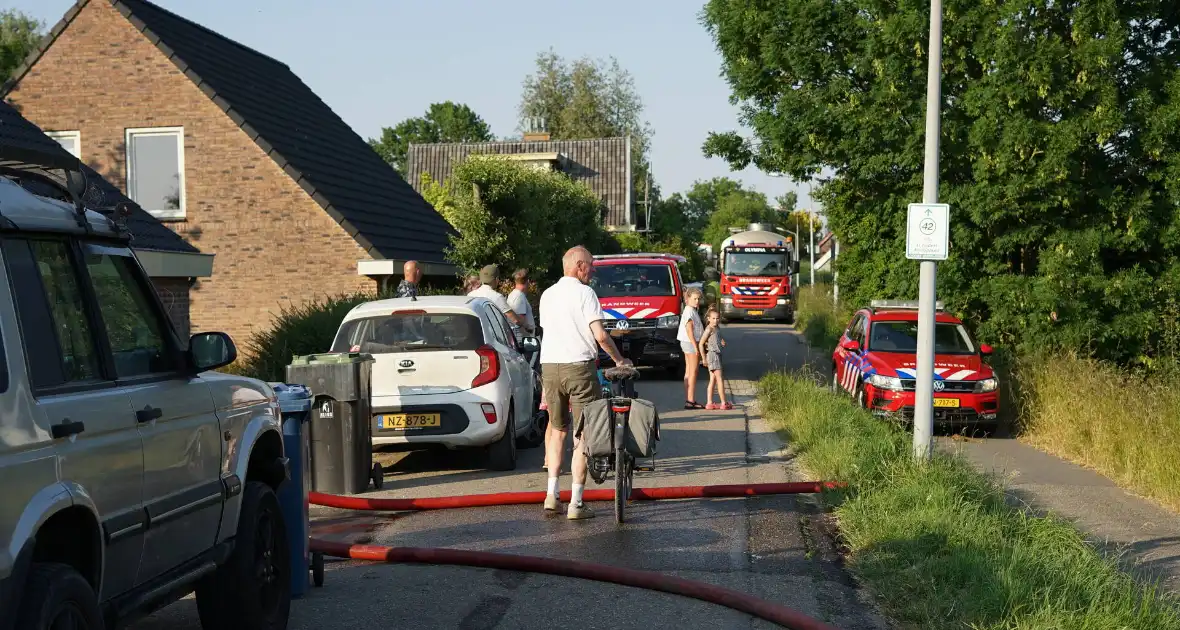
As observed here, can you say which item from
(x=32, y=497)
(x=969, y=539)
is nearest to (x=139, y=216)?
(x=969, y=539)

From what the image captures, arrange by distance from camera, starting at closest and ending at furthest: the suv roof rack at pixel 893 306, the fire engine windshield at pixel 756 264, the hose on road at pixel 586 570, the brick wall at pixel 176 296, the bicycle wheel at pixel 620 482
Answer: the hose on road at pixel 586 570
the bicycle wheel at pixel 620 482
the brick wall at pixel 176 296
the suv roof rack at pixel 893 306
the fire engine windshield at pixel 756 264

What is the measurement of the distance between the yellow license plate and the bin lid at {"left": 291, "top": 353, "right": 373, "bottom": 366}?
1.05m

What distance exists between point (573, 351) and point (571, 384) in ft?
0.81

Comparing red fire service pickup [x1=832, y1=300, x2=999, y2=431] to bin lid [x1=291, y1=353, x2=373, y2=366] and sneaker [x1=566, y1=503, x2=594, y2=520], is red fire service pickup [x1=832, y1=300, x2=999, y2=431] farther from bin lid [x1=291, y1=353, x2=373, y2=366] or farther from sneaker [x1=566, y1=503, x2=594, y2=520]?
bin lid [x1=291, y1=353, x2=373, y2=366]

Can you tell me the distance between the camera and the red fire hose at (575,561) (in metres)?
6.80

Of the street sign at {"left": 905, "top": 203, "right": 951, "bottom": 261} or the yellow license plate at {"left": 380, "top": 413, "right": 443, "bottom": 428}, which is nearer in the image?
the yellow license plate at {"left": 380, "top": 413, "right": 443, "bottom": 428}

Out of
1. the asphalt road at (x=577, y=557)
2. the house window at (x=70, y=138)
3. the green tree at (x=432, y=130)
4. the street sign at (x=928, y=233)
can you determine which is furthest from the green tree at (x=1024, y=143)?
the green tree at (x=432, y=130)

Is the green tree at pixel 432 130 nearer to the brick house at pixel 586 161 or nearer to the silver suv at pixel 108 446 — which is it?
the brick house at pixel 586 161

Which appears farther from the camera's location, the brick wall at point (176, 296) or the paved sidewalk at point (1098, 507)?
the brick wall at point (176, 296)

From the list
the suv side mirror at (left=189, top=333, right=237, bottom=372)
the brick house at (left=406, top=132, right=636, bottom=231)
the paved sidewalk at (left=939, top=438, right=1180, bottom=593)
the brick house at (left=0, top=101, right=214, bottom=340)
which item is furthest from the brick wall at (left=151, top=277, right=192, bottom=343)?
the brick house at (left=406, top=132, right=636, bottom=231)

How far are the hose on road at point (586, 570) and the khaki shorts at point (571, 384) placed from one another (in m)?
1.87

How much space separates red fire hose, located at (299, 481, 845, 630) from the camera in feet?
22.3

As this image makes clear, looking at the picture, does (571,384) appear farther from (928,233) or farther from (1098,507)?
(1098,507)

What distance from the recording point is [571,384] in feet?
31.4
